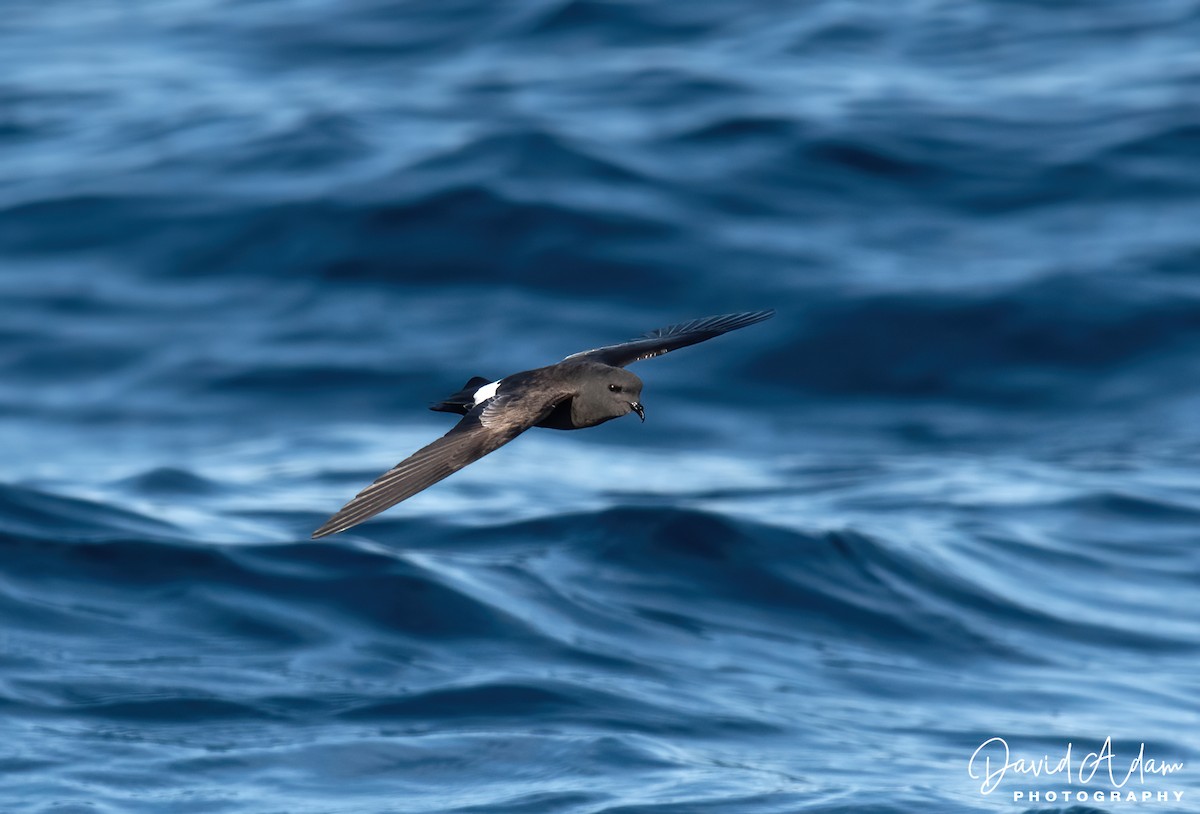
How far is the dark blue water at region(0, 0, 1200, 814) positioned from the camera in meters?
8.68

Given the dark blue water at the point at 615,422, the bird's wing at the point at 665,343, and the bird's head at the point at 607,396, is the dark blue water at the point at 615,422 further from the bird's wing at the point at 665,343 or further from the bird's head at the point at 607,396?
the bird's head at the point at 607,396

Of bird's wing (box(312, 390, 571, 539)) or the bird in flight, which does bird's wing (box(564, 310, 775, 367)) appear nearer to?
the bird in flight

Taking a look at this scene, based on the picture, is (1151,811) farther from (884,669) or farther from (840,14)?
(840,14)

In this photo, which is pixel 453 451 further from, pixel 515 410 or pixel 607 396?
pixel 607 396

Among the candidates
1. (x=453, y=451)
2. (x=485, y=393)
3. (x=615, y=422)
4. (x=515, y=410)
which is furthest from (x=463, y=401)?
(x=615, y=422)

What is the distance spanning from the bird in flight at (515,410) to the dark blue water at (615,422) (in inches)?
101

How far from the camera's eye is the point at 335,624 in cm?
983

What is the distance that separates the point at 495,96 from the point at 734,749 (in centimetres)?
1094

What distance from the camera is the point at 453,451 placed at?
4969mm

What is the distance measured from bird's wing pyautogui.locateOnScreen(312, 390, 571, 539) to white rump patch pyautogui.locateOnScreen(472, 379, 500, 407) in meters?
0.12

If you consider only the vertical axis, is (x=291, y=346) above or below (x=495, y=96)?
below

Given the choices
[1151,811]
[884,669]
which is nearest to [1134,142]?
[884,669]

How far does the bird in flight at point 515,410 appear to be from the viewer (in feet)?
15.2

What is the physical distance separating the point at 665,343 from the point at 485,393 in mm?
907
